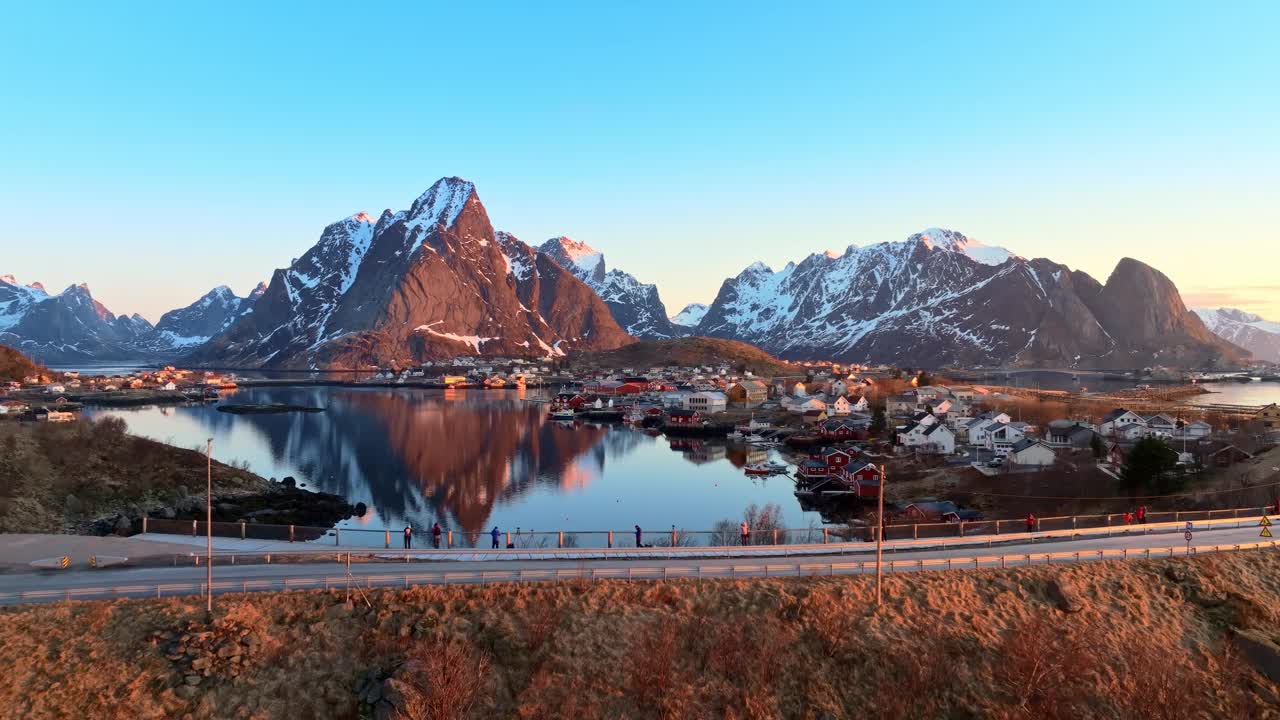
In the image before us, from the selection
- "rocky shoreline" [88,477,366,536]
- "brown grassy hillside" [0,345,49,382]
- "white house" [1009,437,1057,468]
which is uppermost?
"brown grassy hillside" [0,345,49,382]

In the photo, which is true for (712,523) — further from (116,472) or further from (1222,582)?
(116,472)

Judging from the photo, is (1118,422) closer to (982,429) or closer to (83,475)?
(982,429)

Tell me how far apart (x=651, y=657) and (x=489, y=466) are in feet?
157

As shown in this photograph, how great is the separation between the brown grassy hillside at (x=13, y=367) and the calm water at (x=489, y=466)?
117 feet

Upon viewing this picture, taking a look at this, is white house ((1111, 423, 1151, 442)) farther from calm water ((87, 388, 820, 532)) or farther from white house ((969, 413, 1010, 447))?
calm water ((87, 388, 820, 532))

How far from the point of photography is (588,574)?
18.7 meters

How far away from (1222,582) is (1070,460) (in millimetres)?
32550

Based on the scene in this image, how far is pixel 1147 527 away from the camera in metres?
26.8

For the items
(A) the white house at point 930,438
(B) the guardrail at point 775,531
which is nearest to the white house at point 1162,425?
(A) the white house at point 930,438

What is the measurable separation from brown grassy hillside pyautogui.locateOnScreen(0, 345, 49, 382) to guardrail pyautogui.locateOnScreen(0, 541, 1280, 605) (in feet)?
460

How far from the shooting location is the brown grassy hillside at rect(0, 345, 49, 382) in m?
127

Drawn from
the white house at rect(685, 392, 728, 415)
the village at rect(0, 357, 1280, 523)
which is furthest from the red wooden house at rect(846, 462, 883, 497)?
the white house at rect(685, 392, 728, 415)

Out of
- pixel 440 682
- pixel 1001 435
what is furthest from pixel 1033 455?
pixel 440 682

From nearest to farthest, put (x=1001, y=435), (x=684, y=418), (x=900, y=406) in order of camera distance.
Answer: (x=1001, y=435) < (x=900, y=406) < (x=684, y=418)
